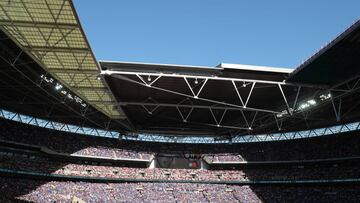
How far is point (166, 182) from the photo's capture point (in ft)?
188

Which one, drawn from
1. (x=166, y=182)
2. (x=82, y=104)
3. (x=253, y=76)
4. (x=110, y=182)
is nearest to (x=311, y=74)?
(x=253, y=76)

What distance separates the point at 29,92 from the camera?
4147 centimetres

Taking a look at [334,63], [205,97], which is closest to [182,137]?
[205,97]

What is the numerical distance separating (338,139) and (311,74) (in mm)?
27013

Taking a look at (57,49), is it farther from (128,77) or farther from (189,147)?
(189,147)

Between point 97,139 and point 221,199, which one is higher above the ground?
point 97,139

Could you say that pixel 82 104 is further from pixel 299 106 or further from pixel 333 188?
pixel 333 188

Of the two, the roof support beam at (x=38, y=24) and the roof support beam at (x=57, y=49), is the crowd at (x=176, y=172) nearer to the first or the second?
the roof support beam at (x=57, y=49)

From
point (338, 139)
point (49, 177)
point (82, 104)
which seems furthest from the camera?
point (338, 139)

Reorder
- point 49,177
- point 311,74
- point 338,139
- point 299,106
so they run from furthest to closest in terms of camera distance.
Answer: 1. point 338,139
2. point 49,177
3. point 299,106
4. point 311,74

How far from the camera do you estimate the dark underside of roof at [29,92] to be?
31.7 metres

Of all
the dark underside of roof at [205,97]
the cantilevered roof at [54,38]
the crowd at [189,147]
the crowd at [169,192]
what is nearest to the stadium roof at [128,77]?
the cantilevered roof at [54,38]

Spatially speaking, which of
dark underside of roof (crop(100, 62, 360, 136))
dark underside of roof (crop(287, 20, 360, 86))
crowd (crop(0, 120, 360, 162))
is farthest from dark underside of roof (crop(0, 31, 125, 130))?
dark underside of roof (crop(287, 20, 360, 86))

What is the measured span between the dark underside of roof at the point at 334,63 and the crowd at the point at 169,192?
78.5 ft
